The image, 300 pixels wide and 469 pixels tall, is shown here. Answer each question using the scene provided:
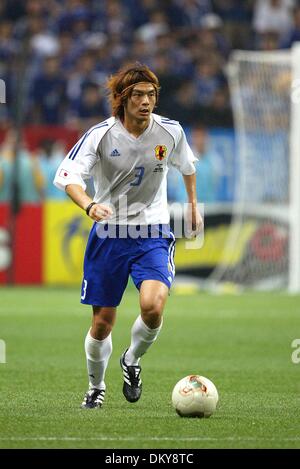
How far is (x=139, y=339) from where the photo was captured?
7.90m

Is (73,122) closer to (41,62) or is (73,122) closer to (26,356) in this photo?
(41,62)

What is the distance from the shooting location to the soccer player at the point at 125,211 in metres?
7.80

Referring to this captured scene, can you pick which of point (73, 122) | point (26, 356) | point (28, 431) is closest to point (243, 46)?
point (73, 122)

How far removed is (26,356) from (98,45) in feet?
37.9

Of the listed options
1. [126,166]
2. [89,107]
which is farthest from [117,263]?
[89,107]

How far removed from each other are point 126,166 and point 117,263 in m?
0.67

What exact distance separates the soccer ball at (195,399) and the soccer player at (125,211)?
0.54 m

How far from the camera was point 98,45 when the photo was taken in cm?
2177

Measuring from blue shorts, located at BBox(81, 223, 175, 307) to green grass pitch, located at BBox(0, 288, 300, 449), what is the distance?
78 cm

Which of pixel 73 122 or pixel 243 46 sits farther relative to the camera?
pixel 243 46

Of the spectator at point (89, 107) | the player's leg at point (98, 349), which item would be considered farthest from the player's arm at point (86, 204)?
the spectator at point (89, 107)

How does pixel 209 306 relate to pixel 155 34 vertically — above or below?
below

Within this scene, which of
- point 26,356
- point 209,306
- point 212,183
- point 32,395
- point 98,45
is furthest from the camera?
point 98,45

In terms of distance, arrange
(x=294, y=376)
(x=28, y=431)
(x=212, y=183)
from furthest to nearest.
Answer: (x=212, y=183)
(x=294, y=376)
(x=28, y=431)
